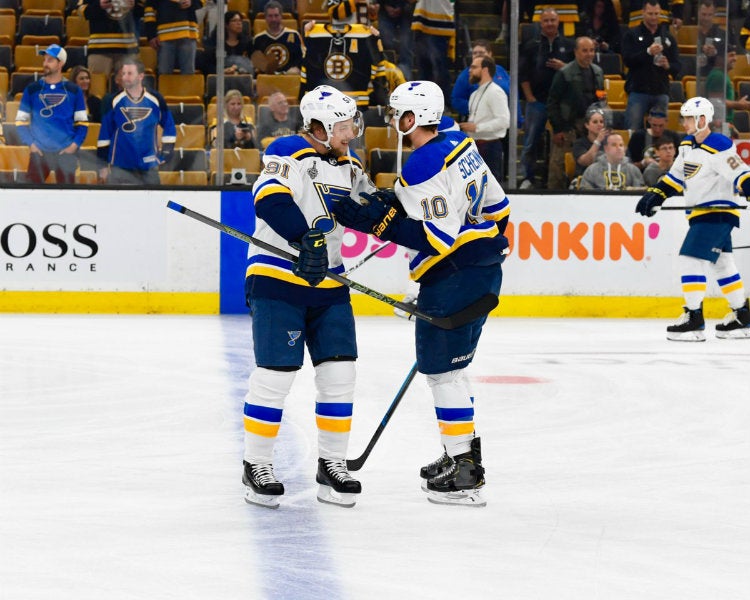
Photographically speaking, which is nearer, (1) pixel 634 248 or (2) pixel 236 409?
(2) pixel 236 409

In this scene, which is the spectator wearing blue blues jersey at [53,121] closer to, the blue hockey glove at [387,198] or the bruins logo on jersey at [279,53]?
the bruins logo on jersey at [279,53]

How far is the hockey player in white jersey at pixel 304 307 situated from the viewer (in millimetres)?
3715

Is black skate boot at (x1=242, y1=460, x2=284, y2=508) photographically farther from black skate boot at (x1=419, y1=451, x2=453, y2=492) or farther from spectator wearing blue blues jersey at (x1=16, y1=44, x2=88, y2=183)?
spectator wearing blue blues jersey at (x1=16, y1=44, x2=88, y2=183)

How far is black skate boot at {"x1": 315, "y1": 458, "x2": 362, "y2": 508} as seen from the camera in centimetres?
371

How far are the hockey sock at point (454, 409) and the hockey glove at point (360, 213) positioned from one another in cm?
50

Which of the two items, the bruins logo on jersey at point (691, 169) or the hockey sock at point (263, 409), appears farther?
the bruins logo on jersey at point (691, 169)

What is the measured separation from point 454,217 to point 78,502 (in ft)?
4.44

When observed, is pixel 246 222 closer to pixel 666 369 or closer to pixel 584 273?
pixel 584 273

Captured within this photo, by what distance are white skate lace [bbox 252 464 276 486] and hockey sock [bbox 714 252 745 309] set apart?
548 centimetres

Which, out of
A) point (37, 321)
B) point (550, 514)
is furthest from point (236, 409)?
point (37, 321)

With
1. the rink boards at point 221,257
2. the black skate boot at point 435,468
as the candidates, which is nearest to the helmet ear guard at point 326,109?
the black skate boot at point 435,468

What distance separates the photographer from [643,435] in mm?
4965

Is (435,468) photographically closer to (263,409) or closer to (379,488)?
(379,488)

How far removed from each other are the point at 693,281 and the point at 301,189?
527 centimetres
